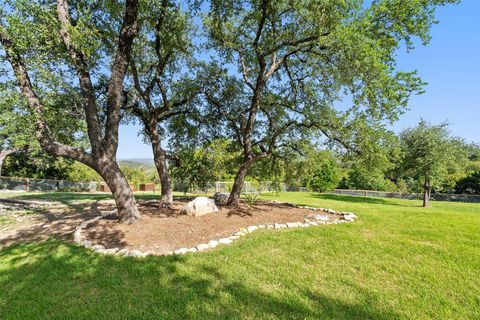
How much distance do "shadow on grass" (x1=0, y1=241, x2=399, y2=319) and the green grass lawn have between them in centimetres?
1

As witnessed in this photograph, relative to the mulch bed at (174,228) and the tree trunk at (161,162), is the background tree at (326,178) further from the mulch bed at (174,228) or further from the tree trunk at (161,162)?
the tree trunk at (161,162)

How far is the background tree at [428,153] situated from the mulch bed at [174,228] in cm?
1126

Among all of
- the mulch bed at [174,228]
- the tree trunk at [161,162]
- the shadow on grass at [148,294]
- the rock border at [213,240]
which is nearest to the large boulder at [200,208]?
the mulch bed at [174,228]

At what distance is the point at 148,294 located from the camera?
3.00 meters

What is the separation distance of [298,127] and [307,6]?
3.51 meters

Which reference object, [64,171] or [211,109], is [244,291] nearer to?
[211,109]

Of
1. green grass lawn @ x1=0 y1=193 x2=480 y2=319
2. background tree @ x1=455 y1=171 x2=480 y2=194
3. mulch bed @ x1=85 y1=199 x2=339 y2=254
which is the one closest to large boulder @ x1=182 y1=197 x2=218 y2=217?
mulch bed @ x1=85 y1=199 x2=339 y2=254

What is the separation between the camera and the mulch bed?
15.6 feet

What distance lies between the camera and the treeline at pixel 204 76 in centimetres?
498

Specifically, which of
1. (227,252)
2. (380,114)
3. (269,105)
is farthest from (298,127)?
(227,252)

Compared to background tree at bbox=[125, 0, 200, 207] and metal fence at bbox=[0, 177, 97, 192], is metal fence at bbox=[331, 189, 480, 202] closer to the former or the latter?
background tree at bbox=[125, 0, 200, 207]

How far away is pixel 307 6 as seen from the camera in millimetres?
5637

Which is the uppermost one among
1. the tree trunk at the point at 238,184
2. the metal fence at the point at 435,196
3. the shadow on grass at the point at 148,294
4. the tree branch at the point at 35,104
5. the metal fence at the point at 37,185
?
the tree branch at the point at 35,104

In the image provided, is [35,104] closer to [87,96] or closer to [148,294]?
[87,96]
